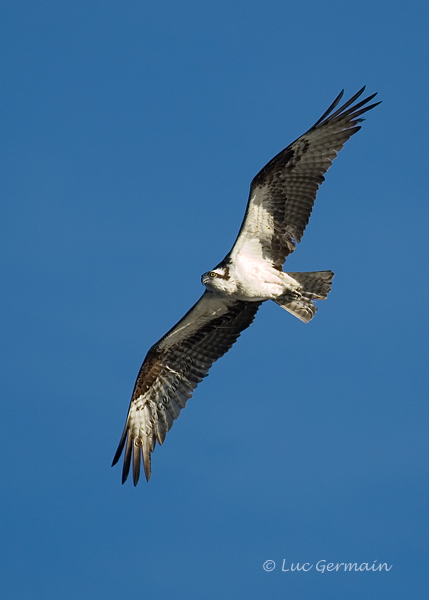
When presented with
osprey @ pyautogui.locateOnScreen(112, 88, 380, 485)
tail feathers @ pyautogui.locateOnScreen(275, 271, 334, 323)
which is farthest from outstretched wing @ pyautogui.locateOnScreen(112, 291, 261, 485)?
tail feathers @ pyautogui.locateOnScreen(275, 271, 334, 323)

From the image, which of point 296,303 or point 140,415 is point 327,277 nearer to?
point 296,303

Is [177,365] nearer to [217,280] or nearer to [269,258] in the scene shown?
[217,280]

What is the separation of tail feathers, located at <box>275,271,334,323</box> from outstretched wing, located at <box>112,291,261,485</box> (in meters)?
0.75

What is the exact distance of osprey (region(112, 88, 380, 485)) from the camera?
15.0 metres

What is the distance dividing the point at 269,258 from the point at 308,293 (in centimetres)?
79

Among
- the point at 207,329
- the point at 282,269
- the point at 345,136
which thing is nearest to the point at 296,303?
the point at 282,269

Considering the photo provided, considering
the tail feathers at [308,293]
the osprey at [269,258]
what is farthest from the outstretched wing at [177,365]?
the tail feathers at [308,293]

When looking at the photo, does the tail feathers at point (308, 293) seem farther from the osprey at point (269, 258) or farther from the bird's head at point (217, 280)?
the bird's head at point (217, 280)

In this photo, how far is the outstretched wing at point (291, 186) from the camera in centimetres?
1504

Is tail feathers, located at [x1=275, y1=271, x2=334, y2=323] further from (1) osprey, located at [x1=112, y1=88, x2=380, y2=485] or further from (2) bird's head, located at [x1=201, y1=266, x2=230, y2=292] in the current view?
(2) bird's head, located at [x1=201, y1=266, x2=230, y2=292]

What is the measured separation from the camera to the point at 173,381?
631 inches

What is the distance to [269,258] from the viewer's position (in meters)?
15.3

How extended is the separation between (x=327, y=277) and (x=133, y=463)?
4071 mm

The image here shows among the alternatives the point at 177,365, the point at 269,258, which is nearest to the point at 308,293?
the point at 269,258
